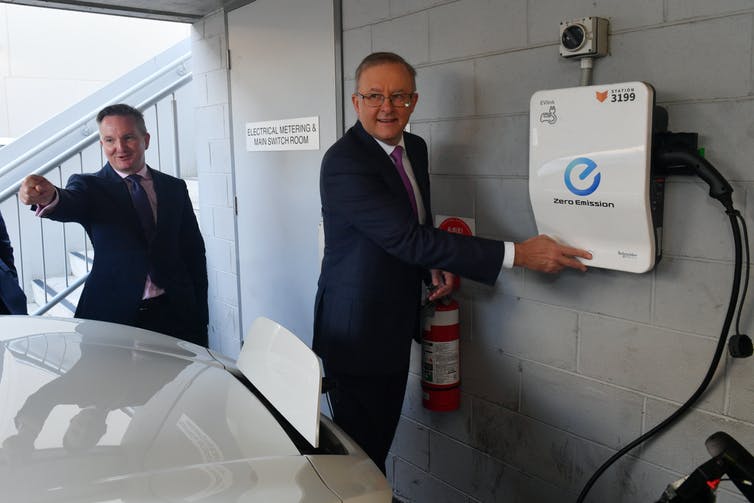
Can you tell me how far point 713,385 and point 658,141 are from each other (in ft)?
2.24

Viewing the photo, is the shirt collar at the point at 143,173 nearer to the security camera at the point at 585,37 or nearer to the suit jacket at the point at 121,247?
the suit jacket at the point at 121,247

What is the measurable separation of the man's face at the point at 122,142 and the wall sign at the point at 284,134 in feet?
2.41

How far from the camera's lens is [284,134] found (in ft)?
10.9

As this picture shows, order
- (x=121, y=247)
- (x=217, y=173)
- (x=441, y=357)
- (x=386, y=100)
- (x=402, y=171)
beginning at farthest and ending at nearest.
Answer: (x=217, y=173)
(x=121, y=247)
(x=441, y=357)
(x=402, y=171)
(x=386, y=100)

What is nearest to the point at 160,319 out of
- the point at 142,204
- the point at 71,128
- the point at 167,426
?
the point at 142,204

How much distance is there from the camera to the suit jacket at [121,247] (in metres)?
2.76

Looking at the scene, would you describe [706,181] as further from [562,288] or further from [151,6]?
[151,6]

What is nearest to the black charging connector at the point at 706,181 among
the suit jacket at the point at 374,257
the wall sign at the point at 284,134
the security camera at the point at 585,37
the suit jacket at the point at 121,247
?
the security camera at the point at 585,37

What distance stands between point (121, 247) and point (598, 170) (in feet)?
6.48

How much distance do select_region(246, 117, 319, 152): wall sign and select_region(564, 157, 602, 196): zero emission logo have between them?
1.52 m

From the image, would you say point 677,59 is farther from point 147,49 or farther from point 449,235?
point 147,49

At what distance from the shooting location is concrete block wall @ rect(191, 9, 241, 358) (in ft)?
12.6

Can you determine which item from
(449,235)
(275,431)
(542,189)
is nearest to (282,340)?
(275,431)

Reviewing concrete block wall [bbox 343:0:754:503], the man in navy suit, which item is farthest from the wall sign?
the man in navy suit
